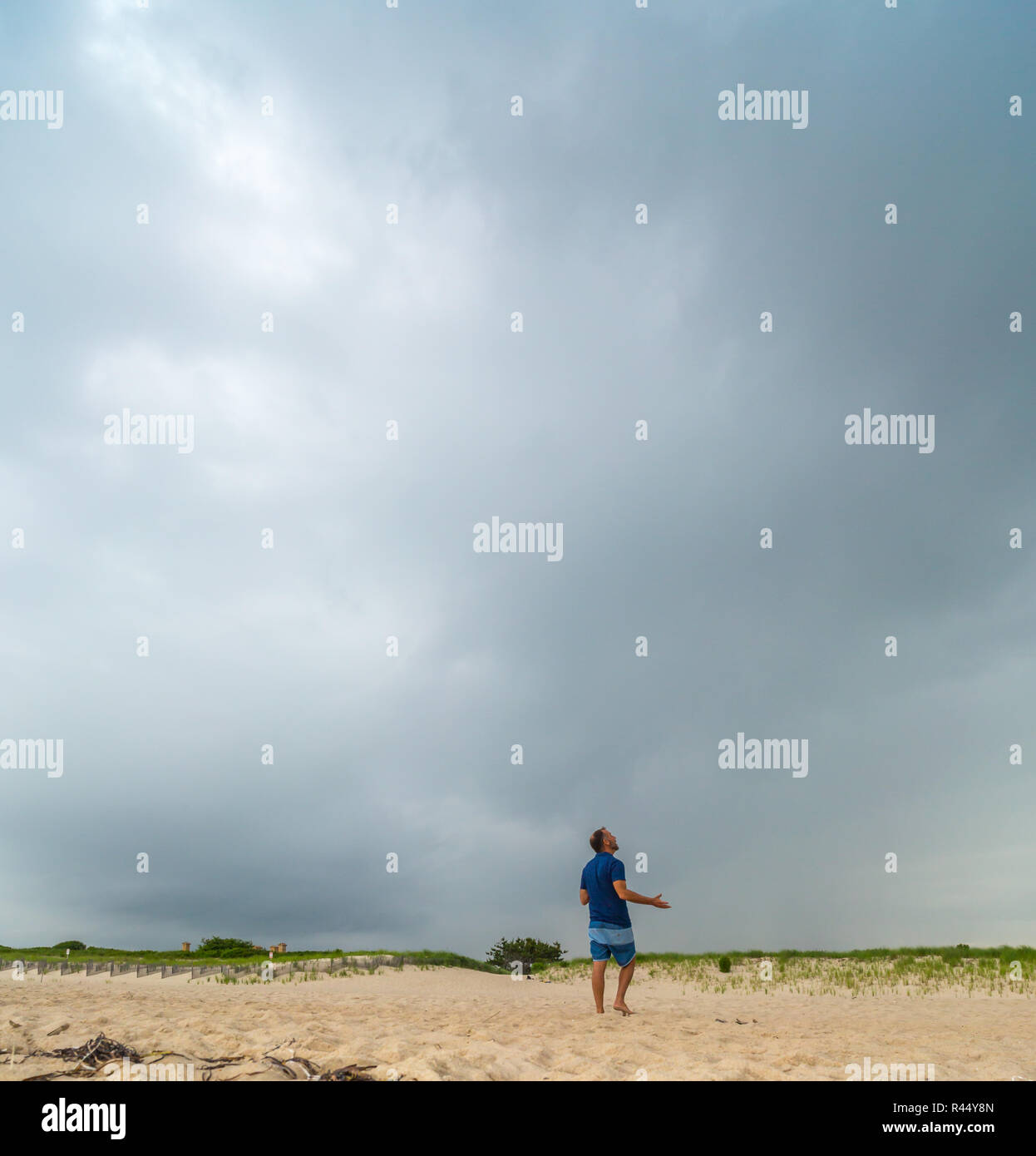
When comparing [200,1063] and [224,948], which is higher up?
[200,1063]

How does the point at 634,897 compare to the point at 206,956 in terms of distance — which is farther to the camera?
the point at 206,956

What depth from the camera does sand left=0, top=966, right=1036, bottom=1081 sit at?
5.52m

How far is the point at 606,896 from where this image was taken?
9.21m

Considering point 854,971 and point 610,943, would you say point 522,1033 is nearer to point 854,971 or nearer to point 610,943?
point 610,943

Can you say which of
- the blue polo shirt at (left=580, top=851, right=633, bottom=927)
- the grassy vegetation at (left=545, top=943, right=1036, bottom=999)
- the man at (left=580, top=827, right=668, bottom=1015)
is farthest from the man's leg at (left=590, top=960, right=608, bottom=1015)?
the grassy vegetation at (left=545, top=943, right=1036, bottom=999)

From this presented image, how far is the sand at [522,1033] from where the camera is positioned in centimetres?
552

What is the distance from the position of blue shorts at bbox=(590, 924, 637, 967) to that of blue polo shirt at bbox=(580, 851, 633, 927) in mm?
55

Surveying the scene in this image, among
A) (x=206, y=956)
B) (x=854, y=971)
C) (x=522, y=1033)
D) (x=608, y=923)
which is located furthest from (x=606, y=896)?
(x=206, y=956)

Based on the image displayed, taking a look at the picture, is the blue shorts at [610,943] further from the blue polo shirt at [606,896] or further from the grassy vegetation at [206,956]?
the grassy vegetation at [206,956]

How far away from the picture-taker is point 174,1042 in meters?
6.23

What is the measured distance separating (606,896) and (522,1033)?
2.12 metres

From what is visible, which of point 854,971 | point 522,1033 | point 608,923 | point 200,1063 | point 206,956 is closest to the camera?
point 200,1063
